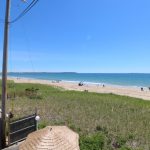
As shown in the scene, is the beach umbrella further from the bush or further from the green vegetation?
the green vegetation

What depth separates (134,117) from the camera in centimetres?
2061

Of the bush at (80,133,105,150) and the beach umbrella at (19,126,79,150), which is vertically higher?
the beach umbrella at (19,126,79,150)

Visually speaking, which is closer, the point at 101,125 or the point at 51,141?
the point at 51,141

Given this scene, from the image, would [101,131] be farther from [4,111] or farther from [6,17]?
[6,17]

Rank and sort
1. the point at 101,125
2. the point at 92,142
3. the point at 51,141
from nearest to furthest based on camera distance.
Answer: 1. the point at 51,141
2. the point at 92,142
3. the point at 101,125

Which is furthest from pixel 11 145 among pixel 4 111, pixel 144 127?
pixel 144 127

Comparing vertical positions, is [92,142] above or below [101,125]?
below

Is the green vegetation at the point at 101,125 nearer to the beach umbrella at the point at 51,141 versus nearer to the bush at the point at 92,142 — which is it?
the bush at the point at 92,142

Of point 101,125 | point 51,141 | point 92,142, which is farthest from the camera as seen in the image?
point 101,125

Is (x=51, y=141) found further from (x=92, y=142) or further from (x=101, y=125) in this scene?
(x=101, y=125)

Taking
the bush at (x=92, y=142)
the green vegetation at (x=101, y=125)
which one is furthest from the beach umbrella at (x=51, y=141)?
the green vegetation at (x=101, y=125)

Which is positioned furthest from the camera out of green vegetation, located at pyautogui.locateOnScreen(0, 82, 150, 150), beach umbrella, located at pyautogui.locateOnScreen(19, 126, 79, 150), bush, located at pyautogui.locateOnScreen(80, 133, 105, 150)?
green vegetation, located at pyautogui.locateOnScreen(0, 82, 150, 150)

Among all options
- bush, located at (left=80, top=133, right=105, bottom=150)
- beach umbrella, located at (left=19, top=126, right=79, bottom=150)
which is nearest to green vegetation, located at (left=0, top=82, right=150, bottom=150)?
bush, located at (left=80, top=133, right=105, bottom=150)

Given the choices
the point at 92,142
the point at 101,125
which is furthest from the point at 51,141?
the point at 101,125
